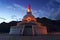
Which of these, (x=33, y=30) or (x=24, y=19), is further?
(x=24, y=19)

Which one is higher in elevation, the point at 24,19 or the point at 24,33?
the point at 24,19

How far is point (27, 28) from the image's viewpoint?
3928 centimetres

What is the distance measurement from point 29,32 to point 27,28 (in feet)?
4.69

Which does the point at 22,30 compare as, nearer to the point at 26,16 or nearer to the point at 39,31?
the point at 39,31

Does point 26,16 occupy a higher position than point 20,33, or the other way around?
point 26,16

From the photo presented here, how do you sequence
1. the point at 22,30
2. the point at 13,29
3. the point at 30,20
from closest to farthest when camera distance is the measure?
the point at 22,30 → the point at 13,29 → the point at 30,20

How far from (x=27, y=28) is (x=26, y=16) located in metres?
10.8

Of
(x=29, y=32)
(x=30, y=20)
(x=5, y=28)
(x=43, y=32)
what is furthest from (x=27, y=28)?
(x=5, y=28)

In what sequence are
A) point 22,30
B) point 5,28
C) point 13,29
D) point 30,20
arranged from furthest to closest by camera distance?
point 5,28 < point 30,20 < point 13,29 < point 22,30

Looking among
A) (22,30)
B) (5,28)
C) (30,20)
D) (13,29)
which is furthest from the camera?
(5,28)

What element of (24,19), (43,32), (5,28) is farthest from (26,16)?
(5,28)

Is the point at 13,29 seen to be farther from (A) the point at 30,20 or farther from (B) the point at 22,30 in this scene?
(A) the point at 30,20

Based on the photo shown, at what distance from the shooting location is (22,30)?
38094mm

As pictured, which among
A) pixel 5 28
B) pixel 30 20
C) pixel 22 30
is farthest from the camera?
pixel 5 28
